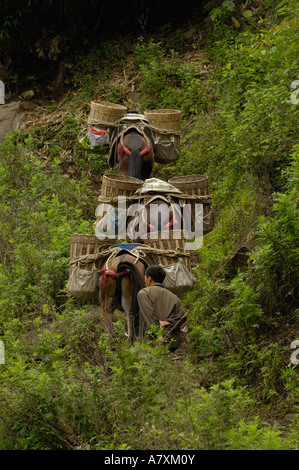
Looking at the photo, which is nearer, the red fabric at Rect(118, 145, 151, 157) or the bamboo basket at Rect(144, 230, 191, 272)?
the bamboo basket at Rect(144, 230, 191, 272)

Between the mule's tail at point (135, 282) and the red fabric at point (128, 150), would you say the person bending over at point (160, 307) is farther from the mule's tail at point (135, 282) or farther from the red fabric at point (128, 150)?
the red fabric at point (128, 150)

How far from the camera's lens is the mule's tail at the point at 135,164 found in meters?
12.8

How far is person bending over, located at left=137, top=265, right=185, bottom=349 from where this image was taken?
1008 cm

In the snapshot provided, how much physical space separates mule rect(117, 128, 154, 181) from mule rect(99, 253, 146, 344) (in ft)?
7.81

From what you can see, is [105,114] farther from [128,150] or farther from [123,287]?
[123,287]

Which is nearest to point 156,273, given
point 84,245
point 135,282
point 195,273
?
point 135,282

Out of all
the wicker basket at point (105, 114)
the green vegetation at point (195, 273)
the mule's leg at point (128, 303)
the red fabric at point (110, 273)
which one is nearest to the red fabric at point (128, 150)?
the wicker basket at point (105, 114)
